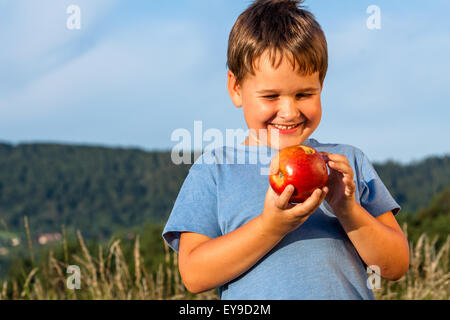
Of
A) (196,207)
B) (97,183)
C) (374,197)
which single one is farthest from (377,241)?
(97,183)

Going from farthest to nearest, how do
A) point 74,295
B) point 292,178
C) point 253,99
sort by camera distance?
point 74,295
point 253,99
point 292,178

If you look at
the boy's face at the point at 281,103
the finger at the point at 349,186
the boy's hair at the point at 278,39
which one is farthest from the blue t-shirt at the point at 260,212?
the boy's hair at the point at 278,39

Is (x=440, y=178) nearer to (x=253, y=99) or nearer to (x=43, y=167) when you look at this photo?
(x=43, y=167)

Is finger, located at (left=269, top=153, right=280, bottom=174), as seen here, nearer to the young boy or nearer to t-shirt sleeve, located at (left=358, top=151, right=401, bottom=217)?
the young boy

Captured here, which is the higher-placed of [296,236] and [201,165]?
[201,165]

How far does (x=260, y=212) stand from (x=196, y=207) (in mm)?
243

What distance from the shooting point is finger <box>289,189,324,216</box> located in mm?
1643

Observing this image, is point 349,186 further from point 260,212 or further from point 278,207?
point 260,212

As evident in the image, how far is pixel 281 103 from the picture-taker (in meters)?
1.93

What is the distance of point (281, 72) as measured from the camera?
1.88 meters
